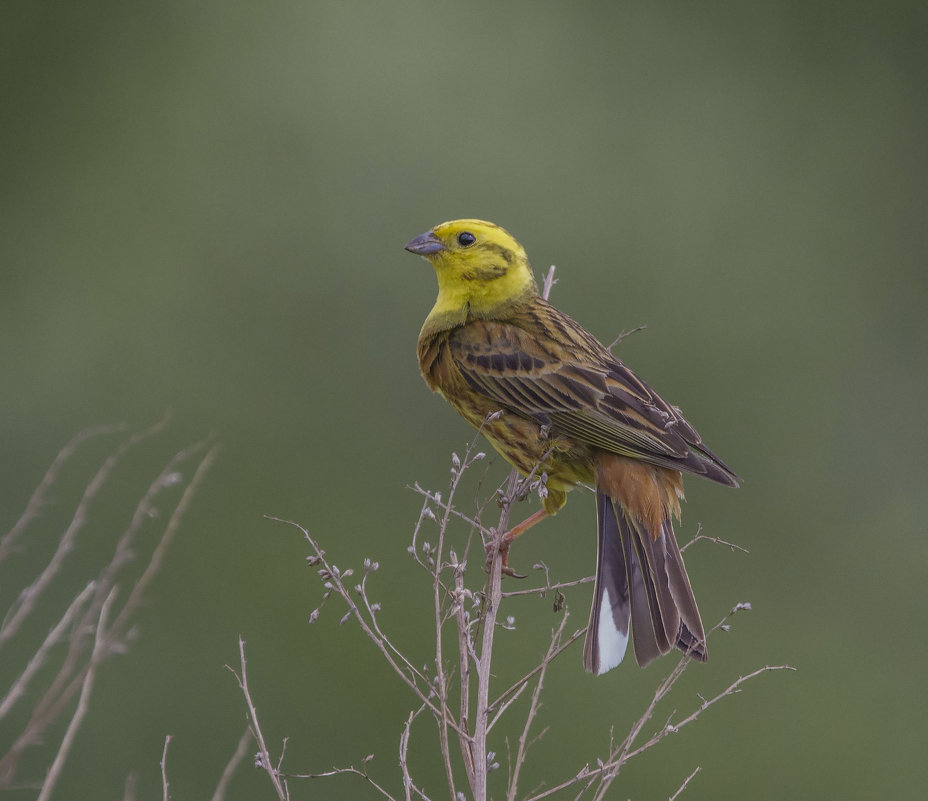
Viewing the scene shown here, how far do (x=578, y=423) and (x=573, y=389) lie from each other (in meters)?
0.18

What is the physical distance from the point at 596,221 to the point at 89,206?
5.40m

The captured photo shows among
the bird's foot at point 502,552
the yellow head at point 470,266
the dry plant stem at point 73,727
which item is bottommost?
the dry plant stem at point 73,727

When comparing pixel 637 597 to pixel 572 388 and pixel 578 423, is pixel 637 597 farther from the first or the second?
pixel 572 388

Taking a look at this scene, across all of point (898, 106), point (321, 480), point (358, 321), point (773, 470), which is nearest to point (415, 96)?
point (358, 321)

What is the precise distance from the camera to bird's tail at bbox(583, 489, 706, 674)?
14.0ft

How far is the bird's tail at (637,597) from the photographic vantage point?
14.0 ft

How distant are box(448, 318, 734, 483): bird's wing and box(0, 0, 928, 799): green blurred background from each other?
15.2 feet

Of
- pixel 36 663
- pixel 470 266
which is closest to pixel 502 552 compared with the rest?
pixel 470 266

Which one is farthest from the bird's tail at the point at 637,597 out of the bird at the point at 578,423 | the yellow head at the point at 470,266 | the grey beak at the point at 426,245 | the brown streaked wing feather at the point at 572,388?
the grey beak at the point at 426,245

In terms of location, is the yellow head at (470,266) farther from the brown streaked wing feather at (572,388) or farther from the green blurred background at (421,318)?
the green blurred background at (421,318)

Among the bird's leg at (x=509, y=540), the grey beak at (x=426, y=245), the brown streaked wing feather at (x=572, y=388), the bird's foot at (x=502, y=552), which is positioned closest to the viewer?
the bird's foot at (x=502, y=552)

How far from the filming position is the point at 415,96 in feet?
44.7

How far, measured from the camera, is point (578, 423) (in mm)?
5020

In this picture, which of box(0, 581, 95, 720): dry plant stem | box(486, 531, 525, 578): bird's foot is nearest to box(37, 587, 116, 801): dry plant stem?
box(0, 581, 95, 720): dry plant stem
